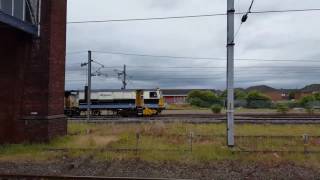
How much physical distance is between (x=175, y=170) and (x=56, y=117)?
8.27m

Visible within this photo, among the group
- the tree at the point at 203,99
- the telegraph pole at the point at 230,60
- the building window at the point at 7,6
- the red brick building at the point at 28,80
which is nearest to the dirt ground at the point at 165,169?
the telegraph pole at the point at 230,60

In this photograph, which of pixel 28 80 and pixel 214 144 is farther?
pixel 28 80

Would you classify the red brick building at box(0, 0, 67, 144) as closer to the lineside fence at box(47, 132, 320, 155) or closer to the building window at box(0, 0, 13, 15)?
the building window at box(0, 0, 13, 15)

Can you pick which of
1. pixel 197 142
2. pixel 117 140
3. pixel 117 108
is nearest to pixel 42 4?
pixel 117 140

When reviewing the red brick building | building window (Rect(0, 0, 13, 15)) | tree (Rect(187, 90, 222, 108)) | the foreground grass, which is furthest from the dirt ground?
tree (Rect(187, 90, 222, 108))

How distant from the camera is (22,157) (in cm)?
1531

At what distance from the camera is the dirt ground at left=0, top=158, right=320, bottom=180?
12195mm

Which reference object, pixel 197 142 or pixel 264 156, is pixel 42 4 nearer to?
pixel 197 142

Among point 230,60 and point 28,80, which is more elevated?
point 230,60

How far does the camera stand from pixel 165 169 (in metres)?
13.0

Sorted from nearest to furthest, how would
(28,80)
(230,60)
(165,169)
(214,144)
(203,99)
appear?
(165,169), (230,60), (214,144), (28,80), (203,99)

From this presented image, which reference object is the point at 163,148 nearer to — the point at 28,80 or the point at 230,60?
the point at 230,60

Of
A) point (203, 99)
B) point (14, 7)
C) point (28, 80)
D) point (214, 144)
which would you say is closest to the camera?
point (14, 7)

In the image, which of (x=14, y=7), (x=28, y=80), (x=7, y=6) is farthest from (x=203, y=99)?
(x=7, y=6)
